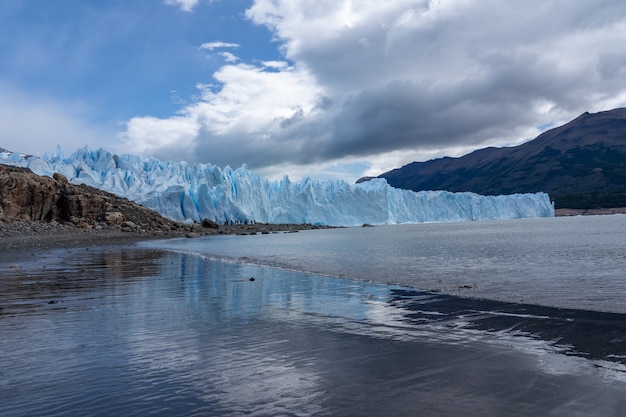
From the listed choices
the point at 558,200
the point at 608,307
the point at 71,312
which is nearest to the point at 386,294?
the point at 608,307

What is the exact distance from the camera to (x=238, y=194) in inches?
2594

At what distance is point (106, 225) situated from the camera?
40.8 meters

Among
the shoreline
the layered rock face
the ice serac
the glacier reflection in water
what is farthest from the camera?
the ice serac

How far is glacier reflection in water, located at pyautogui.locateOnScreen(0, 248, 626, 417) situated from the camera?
3527mm

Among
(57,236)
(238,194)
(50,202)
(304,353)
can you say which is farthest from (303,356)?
(238,194)

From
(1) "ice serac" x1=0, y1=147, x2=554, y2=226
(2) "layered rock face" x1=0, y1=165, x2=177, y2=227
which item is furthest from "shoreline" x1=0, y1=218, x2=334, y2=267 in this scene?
(1) "ice serac" x1=0, y1=147, x2=554, y2=226

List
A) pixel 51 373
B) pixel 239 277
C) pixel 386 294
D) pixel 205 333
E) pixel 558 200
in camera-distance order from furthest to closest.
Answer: pixel 558 200 → pixel 239 277 → pixel 386 294 → pixel 205 333 → pixel 51 373

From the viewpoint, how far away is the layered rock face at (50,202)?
36969 millimetres

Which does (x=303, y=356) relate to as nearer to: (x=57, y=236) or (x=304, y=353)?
(x=304, y=353)

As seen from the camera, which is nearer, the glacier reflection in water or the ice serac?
the glacier reflection in water

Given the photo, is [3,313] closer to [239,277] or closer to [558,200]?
[239,277]

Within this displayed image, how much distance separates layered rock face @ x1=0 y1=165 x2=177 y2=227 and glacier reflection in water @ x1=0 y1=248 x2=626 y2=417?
110 ft

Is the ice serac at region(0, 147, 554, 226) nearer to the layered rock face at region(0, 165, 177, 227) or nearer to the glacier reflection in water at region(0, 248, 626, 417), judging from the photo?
the layered rock face at region(0, 165, 177, 227)

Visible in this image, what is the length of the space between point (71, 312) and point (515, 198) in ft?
335
